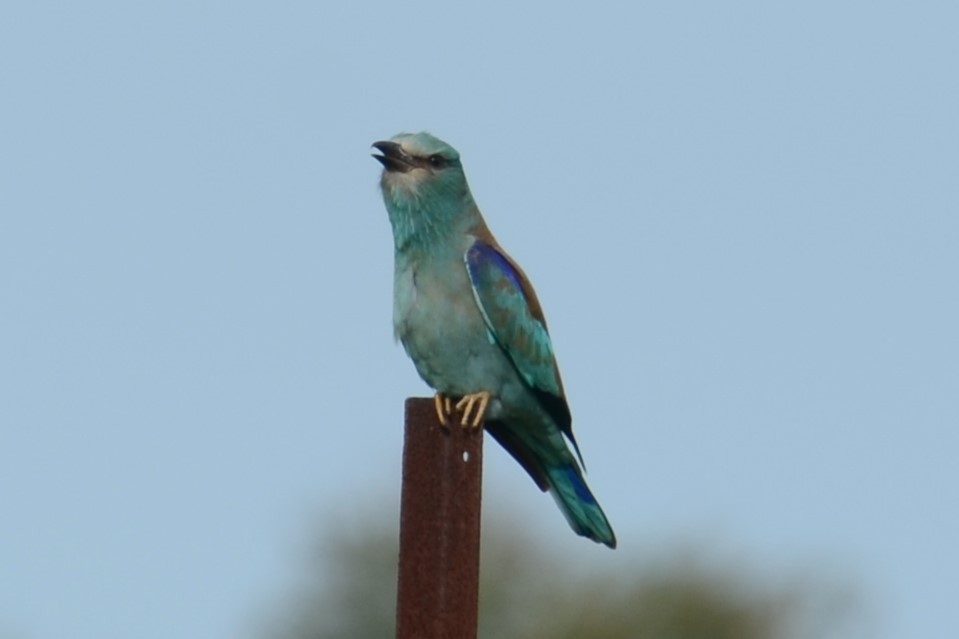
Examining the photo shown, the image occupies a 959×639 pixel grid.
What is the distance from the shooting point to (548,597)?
22391 mm

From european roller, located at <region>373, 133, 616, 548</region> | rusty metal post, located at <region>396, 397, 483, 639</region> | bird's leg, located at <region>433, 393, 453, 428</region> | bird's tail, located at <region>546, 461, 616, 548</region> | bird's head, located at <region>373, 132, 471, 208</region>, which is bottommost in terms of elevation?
rusty metal post, located at <region>396, 397, 483, 639</region>

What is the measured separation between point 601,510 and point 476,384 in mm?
651

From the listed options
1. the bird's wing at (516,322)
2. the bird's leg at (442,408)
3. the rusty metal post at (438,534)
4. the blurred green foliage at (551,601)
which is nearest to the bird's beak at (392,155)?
the bird's wing at (516,322)

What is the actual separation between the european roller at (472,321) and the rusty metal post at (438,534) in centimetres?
105

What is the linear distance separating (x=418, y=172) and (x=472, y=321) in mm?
525

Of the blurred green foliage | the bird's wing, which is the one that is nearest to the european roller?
the bird's wing

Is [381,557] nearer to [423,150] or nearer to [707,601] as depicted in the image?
[707,601]

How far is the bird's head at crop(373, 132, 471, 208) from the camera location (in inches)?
299

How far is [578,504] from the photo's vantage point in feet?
25.3

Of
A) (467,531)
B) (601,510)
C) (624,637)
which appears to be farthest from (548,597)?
(467,531)

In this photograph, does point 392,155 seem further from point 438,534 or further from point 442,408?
point 438,534

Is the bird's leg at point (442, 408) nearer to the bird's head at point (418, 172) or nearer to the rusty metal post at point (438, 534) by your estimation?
the rusty metal post at point (438, 534)

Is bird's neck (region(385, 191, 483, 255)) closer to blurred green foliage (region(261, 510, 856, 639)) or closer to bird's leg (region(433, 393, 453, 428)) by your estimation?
bird's leg (region(433, 393, 453, 428))

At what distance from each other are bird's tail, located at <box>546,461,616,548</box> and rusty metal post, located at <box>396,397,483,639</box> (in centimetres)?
154
